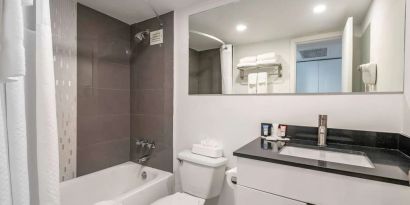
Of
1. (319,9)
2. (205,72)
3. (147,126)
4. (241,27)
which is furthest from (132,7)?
(319,9)

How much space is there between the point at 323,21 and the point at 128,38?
6.35ft

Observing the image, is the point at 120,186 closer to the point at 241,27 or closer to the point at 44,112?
the point at 44,112

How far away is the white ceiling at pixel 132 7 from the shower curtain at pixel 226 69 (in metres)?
0.55

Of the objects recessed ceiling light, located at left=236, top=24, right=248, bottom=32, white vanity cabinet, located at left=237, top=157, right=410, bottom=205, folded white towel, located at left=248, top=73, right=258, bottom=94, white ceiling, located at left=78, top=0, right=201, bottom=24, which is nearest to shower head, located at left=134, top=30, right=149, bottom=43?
white ceiling, located at left=78, top=0, right=201, bottom=24

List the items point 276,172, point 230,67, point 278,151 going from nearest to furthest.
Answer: point 276,172
point 278,151
point 230,67

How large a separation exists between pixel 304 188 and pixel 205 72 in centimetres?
124

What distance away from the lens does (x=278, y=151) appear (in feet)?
3.56

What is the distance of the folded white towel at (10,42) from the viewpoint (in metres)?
0.60

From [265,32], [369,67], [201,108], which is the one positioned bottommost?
[201,108]

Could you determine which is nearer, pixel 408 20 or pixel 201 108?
pixel 408 20

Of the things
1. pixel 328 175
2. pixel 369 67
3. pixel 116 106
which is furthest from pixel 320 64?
pixel 116 106

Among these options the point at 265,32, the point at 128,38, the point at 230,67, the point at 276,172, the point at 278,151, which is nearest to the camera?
the point at 276,172

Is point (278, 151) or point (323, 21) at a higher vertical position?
point (323, 21)

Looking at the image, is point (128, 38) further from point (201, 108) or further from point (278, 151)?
point (278, 151)
